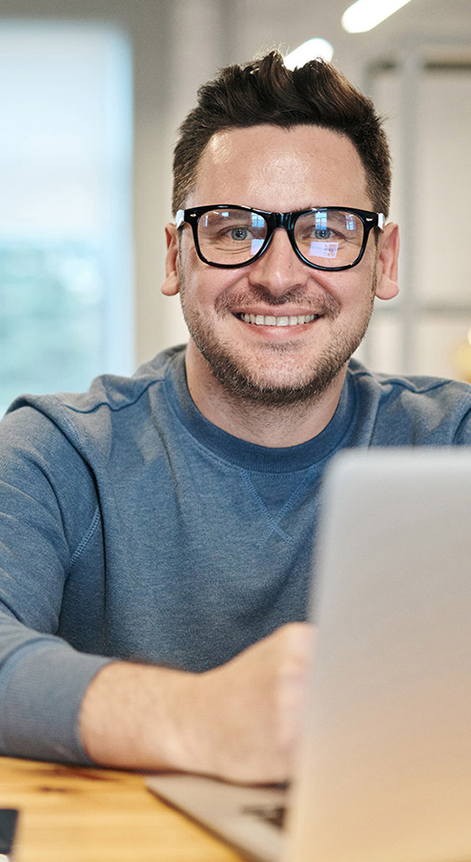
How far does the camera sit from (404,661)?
1.73 feet

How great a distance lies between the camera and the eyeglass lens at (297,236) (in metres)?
1.38

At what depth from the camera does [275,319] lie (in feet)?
4.69

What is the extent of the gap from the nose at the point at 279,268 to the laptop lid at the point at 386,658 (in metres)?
0.88

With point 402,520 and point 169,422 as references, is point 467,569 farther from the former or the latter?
point 169,422

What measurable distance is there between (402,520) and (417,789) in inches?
6.8

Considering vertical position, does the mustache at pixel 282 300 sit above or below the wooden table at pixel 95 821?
above

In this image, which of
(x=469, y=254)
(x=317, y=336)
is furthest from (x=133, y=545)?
(x=469, y=254)

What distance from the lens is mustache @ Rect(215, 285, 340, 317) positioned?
141 centimetres

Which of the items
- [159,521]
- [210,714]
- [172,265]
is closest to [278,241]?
[172,265]

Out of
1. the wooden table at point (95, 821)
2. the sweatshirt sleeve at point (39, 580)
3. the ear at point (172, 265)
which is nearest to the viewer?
the wooden table at point (95, 821)

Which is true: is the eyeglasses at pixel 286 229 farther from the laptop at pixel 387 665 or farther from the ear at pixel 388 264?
the laptop at pixel 387 665

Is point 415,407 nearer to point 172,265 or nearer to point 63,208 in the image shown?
point 172,265

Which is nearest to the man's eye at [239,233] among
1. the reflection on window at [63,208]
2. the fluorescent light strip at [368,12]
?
the fluorescent light strip at [368,12]

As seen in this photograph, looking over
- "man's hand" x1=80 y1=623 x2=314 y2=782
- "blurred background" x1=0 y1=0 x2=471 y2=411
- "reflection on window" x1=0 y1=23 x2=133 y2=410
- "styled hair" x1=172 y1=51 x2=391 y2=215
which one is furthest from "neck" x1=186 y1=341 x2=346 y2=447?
"reflection on window" x1=0 y1=23 x2=133 y2=410
